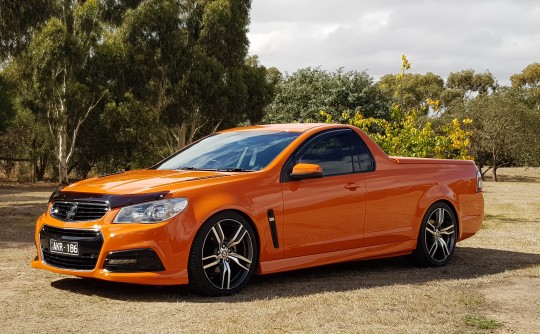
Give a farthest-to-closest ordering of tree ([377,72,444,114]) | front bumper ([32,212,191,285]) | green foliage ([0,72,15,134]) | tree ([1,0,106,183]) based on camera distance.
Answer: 1. tree ([377,72,444,114])
2. green foliage ([0,72,15,134])
3. tree ([1,0,106,183])
4. front bumper ([32,212,191,285])

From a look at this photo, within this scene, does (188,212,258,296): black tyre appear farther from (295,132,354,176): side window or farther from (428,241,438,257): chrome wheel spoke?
(428,241,438,257): chrome wheel spoke

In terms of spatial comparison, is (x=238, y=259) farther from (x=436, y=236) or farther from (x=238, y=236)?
(x=436, y=236)

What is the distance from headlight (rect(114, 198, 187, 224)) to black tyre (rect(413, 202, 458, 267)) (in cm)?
358

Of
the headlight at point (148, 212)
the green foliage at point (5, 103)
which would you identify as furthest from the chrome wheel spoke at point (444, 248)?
the green foliage at point (5, 103)

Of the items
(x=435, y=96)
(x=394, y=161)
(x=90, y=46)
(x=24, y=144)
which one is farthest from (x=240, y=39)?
(x=435, y=96)

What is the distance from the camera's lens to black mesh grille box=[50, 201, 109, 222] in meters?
7.09

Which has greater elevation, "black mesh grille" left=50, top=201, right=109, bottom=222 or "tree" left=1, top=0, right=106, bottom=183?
"tree" left=1, top=0, right=106, bottom=183

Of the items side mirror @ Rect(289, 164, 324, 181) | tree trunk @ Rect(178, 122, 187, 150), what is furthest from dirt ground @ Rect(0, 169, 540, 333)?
tree trunk @ Rect(178, 122, 187, 150)

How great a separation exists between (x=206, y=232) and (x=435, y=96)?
88642 millimetres

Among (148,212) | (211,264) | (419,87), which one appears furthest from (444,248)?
(419,87)

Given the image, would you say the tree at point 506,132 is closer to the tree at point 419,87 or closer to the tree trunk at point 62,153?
the tree trunk at point 62,153

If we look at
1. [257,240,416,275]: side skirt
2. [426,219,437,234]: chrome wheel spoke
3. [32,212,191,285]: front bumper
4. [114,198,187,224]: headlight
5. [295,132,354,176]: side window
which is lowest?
[257,240,416,275]: side skirt

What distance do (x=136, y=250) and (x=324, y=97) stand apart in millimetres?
39338

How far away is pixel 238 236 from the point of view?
7.34 metres
